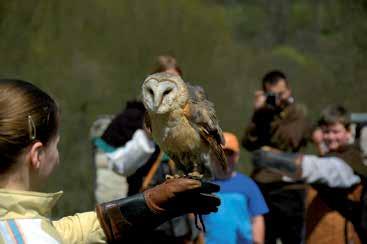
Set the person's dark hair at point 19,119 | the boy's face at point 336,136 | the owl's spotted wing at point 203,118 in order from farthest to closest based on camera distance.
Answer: the boy's face at point 336,136, the owl's spotted wing at point 203,118, the person's dark hair at point 19,119

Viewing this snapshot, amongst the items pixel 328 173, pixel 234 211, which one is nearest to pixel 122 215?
pixel 234 211

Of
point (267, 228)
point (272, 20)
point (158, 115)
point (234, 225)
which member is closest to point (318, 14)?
point (272, 20)

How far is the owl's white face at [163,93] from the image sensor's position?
238 cm

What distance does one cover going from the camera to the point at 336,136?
4336 mm

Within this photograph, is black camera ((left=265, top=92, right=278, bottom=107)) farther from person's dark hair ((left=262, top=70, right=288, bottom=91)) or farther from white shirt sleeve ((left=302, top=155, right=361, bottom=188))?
white shirt sleeve ((left=302, top=155, right=361, bottom=188))

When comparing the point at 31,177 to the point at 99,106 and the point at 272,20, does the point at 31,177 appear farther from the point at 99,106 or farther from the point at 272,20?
the point at 272,20

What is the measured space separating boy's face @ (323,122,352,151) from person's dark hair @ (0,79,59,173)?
2.78 metres

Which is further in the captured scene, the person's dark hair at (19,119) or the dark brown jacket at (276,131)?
the dark brown jacket at (276,131)

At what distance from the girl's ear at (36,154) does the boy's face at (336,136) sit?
278 cm

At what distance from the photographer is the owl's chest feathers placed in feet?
7.97

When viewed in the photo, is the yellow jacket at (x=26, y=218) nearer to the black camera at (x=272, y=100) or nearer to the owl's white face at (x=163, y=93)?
the owl's white face at (x=163, y=93)

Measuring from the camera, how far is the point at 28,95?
69.6 inches

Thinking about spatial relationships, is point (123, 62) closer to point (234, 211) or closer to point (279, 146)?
point (279, 146)

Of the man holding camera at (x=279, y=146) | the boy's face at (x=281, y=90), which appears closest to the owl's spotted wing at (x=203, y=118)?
the man holding camera at (x=279, y=146)
